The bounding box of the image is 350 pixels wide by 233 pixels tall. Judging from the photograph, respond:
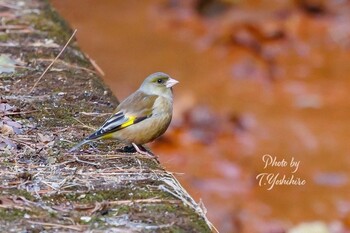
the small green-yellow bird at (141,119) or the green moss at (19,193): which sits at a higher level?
the small green-yellow bird at (141,119)

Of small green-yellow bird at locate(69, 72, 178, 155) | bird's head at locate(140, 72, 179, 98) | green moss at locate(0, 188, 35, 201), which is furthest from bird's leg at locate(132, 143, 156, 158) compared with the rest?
green moss at locate(0, 188, 35, 201)

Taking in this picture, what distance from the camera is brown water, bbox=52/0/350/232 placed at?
8648 millimetres

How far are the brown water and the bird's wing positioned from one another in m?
1.64

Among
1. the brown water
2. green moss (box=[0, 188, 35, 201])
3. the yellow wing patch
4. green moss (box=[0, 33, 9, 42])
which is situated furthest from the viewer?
the brown water

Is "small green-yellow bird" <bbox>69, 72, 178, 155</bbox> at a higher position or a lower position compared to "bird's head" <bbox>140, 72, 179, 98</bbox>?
lower

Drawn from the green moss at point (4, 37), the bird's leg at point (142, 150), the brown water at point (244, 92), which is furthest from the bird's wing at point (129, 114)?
the brown water at point (244, 92)

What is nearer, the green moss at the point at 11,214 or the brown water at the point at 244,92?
the green moss at the point at 11,214

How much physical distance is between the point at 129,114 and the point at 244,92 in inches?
251

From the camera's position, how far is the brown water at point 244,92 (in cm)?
865

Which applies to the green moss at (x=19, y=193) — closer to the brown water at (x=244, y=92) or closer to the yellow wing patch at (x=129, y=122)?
the yellow wing patch at (x=129, y=122)

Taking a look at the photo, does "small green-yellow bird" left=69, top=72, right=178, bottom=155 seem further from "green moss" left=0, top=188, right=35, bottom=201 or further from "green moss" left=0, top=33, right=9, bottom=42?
"green moss" left=0, top=33, right=9, bottom=42

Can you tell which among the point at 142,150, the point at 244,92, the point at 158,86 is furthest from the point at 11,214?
the point at 244,92

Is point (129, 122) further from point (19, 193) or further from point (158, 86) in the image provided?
point (19, 193)

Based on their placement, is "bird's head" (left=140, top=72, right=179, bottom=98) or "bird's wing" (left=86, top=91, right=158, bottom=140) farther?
"bird's head" (left=140, top=72, right=179, bottom=98)
